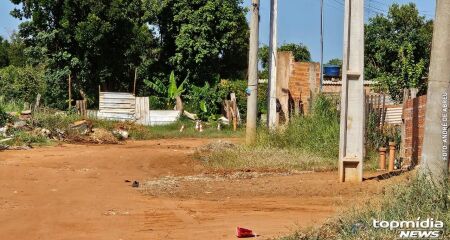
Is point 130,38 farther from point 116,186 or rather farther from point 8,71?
point 116,186

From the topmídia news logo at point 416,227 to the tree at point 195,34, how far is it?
28836 millimetres

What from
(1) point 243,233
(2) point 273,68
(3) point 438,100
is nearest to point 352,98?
(3) point 438,100

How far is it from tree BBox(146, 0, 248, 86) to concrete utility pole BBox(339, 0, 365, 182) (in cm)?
2308

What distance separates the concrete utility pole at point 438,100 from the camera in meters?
7.18


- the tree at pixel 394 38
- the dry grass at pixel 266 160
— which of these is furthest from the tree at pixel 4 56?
the dry grass at pixel 266 160

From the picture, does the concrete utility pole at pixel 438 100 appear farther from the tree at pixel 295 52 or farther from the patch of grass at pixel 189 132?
the tree at pixel 295 52

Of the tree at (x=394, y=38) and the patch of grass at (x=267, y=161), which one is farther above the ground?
the tree at (x=394, y=38)

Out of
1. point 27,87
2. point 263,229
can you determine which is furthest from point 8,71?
A: point 263,229

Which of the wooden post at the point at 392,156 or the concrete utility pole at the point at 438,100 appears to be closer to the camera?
the concrete utility pole at the point at 438,100

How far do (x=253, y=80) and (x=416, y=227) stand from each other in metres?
12.9

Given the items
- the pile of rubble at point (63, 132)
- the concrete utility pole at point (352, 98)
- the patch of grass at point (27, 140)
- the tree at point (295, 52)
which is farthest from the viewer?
the tree at point (295, 52)

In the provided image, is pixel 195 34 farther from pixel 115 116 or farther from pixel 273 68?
pixel 273 68

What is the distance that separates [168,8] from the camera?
35438mm

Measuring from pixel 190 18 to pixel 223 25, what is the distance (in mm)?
1826
